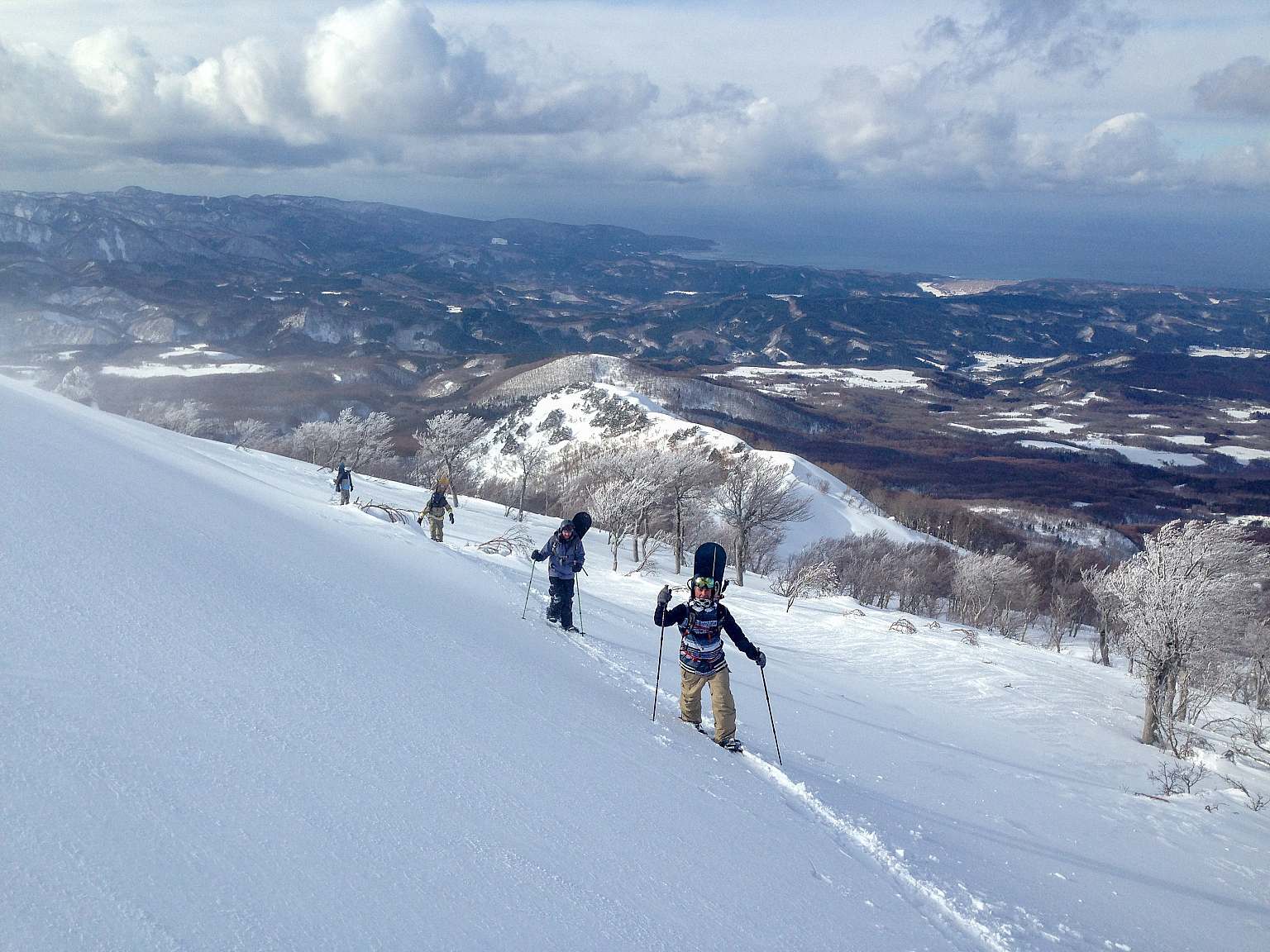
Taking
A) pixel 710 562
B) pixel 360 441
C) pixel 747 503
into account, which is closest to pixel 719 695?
pixel 710 562

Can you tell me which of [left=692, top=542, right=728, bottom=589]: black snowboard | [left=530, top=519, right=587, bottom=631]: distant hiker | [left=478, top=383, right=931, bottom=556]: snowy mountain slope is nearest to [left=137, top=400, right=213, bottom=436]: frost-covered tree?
[left=478, top=383, right=931, bottom=556]: snowy mountain slope

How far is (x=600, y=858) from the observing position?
14.6 ft

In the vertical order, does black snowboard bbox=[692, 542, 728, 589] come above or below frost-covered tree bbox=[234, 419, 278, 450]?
above

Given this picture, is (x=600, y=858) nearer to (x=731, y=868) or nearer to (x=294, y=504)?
(x=731, y=868)

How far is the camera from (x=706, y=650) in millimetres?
8016

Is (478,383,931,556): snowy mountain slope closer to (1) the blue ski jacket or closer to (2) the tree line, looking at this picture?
(2) the tree line

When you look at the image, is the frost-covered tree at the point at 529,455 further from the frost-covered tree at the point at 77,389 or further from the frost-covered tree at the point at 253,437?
the frost-covered tree at the point at 77,389

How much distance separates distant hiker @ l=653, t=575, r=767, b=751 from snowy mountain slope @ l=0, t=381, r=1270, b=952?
38cm

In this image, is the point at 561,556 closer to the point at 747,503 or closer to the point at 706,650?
the point at 706,650

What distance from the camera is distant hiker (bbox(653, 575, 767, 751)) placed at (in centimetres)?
782

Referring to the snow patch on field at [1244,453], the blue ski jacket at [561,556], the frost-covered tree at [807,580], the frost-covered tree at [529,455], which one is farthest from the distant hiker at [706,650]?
the snow patch on field at [1244,453]

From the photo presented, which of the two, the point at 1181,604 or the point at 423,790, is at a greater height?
the point at 423,790

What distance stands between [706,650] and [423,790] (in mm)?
4116

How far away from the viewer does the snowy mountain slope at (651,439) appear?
82.0 meters
